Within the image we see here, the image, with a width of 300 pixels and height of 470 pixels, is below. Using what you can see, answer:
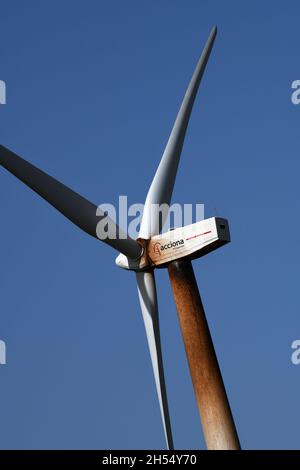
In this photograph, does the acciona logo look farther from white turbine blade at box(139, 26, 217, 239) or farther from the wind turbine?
white turbine blade at box(139, 26, 217, 239)

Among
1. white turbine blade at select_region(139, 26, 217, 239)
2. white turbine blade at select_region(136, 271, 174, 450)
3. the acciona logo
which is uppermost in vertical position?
white turbine blade at select_region(139, 26, 217, 239)

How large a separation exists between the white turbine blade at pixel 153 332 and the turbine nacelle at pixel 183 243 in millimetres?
399

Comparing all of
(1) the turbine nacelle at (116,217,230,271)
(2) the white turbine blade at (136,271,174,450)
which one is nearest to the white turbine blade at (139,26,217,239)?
(1) the turbine nacelle at (116,217,230,271)

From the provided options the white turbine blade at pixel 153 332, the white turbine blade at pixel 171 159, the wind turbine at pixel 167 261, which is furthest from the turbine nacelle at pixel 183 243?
the white turbine blade at pixel 171 159

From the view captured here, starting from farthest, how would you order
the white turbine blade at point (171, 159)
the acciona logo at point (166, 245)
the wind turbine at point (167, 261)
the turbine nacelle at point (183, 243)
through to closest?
the white turbine blade at point (171, 159)
the acciona logo at point (166, 245)
the turbine nacelle at point (183, 243)
the wind turbine at point (167, 261)

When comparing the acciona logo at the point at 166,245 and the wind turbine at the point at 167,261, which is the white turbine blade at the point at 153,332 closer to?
the wind turbine at the point at 167,261

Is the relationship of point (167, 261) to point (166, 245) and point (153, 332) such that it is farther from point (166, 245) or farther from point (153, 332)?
point (153, 332)

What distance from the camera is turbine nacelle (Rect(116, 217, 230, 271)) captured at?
2058cm

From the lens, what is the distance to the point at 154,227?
22.6 metres

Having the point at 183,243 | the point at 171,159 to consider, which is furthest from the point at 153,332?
the point at 171,159

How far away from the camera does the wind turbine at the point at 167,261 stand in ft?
63.8
